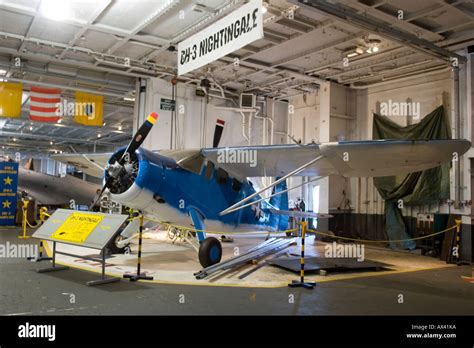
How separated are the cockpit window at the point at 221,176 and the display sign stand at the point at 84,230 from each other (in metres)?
3.05

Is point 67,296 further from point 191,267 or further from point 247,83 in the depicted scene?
point 247,83

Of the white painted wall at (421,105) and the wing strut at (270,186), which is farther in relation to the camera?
the white painted wall at (421,105)

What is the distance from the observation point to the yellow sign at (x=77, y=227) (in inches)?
254

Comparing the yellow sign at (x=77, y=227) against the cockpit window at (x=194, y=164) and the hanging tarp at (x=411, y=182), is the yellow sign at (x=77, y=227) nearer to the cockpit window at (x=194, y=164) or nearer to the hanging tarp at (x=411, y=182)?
the cockpit window at (x=194, y=164)

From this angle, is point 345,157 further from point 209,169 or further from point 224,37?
point 224,37

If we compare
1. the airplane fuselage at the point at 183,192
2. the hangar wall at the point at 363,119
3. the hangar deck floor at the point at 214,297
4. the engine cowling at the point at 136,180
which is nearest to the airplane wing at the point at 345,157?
the airplane fuselage at the point at 183,192

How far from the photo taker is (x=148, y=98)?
547 inches

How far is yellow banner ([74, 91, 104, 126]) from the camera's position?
13.9 metres

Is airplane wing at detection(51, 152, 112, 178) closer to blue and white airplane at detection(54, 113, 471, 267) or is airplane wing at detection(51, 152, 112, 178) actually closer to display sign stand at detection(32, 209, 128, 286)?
blue and white airplane at detection(54, 113, 471, 267)

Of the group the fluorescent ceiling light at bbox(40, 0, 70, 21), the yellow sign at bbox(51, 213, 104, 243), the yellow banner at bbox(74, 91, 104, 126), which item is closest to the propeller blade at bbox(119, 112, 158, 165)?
the yellow sign at bbox(51, 213, 104, 243)

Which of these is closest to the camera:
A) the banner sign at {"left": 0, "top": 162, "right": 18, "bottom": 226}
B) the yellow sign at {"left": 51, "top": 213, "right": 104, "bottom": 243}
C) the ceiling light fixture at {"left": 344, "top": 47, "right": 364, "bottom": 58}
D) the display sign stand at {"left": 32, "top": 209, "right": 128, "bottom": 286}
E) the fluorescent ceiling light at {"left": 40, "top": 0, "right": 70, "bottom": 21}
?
the display sign stand at {"left": 32, "top": 209, "right": 128, "bottom": 286}

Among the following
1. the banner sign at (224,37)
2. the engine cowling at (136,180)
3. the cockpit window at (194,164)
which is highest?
the banner sign at (224,37)

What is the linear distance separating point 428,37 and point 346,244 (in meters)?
6.70

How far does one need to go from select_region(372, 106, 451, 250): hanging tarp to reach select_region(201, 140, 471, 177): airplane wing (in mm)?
4174
